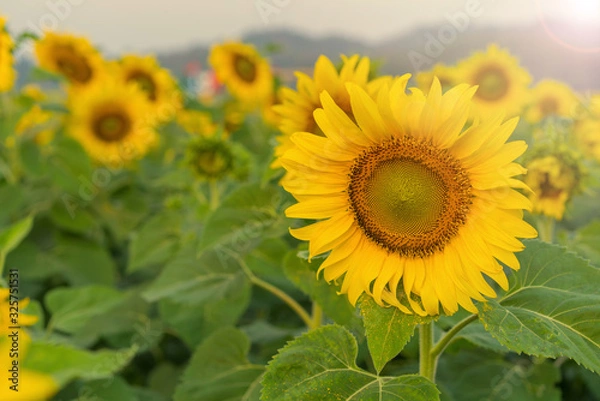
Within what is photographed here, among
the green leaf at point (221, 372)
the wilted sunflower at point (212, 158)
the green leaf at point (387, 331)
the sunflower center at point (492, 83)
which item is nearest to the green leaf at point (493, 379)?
the green leaf at point (221, 372)

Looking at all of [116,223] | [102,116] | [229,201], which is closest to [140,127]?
[102,116]

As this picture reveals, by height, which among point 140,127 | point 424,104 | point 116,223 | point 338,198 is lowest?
point 116,223

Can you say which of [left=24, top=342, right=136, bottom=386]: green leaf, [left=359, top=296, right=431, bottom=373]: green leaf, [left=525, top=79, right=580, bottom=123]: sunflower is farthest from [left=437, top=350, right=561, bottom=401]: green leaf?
[left=525, top=79, right=580, bottom=123]: sunflower

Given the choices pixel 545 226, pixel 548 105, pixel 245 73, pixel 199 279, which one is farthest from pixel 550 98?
pixel 199 279

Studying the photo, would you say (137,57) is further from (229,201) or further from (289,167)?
(289,167)

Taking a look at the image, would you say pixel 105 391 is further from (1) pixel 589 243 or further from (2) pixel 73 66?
(2) pixel 73 66
